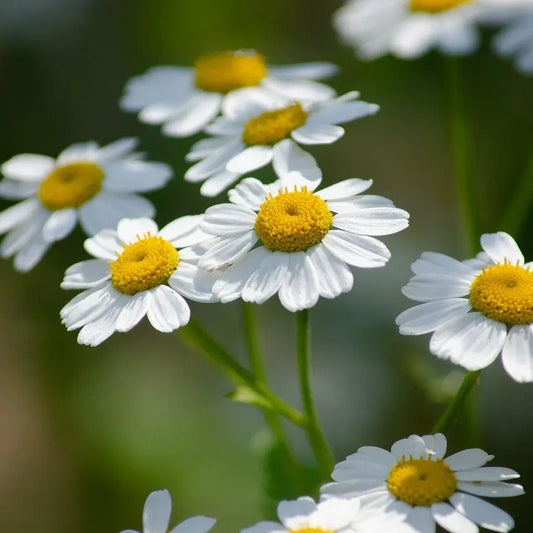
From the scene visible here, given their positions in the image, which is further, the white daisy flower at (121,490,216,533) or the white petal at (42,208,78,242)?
the white petal at (42,208,78,242)

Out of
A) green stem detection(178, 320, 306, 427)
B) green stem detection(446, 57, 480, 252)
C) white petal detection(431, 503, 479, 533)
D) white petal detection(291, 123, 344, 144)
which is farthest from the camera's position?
green stem detection(446, 57, 480, 252)

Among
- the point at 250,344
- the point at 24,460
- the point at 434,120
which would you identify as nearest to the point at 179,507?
the point at 24,460

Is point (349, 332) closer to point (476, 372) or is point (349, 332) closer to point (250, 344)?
point (250, 344)

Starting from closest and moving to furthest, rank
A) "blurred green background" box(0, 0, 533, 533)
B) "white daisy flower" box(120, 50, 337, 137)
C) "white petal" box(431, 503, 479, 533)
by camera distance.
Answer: "white petal" box(431, 503, 479, 533) < "white daisy flower" box(120, 50, 337, 137) < "blurred green background" box(0, 0, 533, 533)

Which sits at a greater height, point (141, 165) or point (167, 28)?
point (167, 28)

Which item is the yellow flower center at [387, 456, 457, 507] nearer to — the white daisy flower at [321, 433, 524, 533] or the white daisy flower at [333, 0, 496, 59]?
the white daisy flower at [321, 433, 524, 533]

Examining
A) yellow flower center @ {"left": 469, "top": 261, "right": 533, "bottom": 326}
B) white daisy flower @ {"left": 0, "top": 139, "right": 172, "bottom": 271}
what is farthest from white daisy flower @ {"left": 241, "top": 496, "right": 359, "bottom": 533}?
white daisy flower @ {"left": 0, "top": 139, "right": 172, "bottom": 271}
